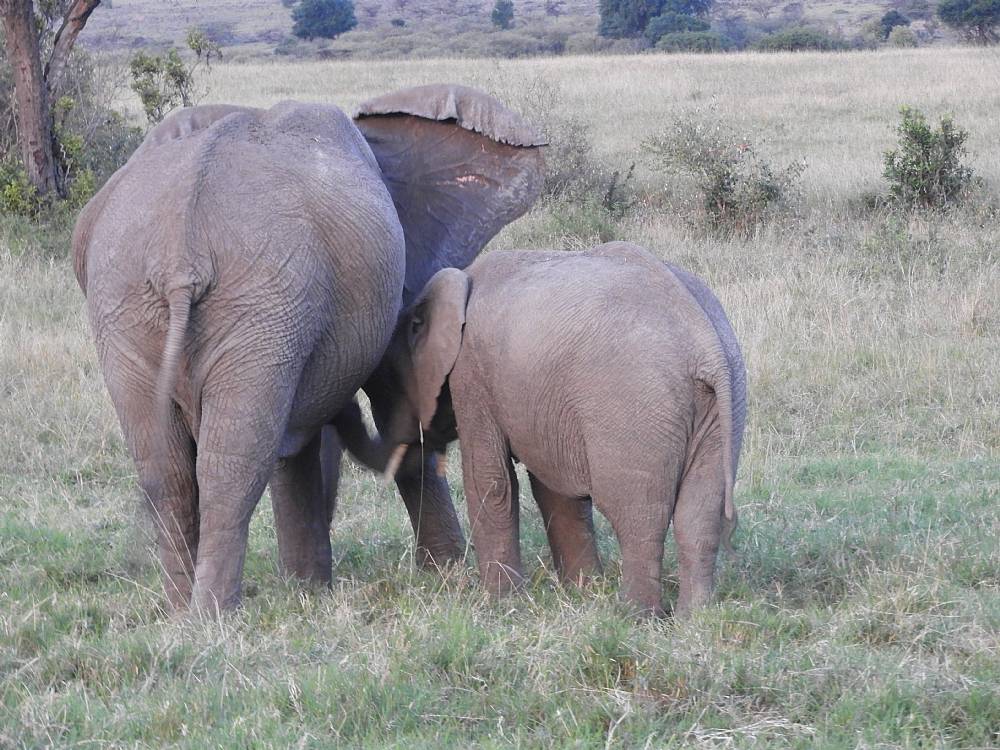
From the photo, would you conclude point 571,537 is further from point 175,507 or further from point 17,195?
point 17,195

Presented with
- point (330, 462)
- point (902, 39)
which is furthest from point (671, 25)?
point (330, 462)

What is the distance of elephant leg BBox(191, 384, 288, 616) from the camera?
4.48 m

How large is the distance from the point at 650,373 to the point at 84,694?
6.58ft

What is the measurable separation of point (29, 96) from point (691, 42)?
3603cm

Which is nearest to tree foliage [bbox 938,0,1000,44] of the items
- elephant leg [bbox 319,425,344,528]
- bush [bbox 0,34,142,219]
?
bush [bbox 0,34,142,219]

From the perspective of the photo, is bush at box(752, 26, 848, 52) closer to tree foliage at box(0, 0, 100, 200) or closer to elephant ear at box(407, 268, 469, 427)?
tree foliage at box(0, 0, 100, 200)

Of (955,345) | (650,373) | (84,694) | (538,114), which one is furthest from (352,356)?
(538,114)

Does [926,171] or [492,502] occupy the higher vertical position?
[926,171]

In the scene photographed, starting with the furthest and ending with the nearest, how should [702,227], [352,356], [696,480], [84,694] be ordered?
[702,227] → [352,356] → [696,480] → [84,694]

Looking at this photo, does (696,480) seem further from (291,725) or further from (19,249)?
(19,249)

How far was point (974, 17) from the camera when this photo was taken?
41.4m

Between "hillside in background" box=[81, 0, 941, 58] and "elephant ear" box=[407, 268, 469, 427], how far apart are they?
1491 inches

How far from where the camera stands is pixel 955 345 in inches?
340

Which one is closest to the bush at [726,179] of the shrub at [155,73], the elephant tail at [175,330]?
the shrub at [155,73]
